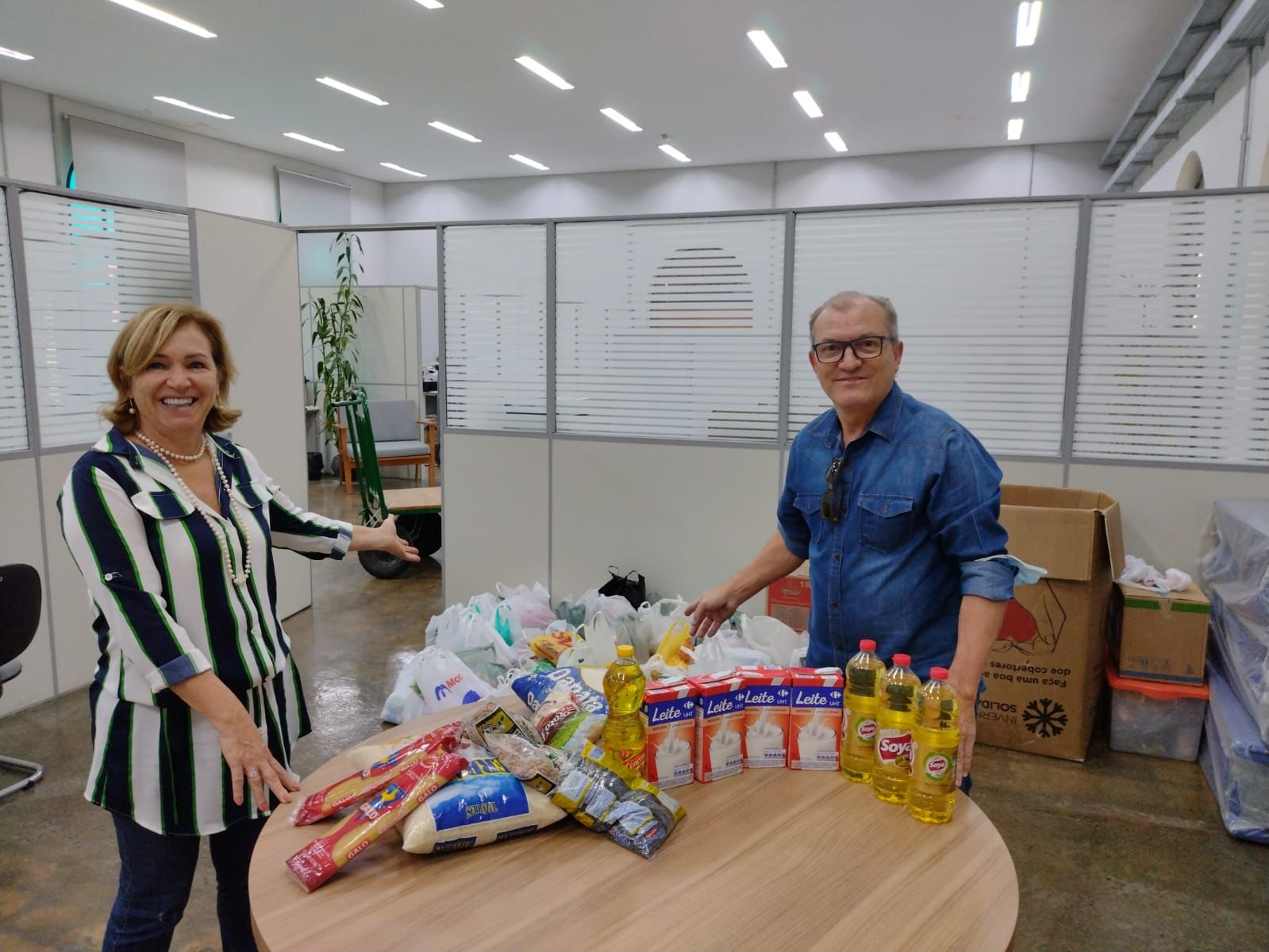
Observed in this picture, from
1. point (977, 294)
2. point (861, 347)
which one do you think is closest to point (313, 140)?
point (977, 294)

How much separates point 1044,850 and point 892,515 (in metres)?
1.61

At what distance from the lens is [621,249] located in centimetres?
383

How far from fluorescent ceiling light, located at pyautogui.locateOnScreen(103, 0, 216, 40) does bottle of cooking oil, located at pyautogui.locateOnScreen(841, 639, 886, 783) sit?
262 inches

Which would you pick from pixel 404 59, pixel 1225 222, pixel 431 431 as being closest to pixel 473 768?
pixel 1225 222

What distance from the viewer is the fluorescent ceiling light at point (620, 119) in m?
8.05

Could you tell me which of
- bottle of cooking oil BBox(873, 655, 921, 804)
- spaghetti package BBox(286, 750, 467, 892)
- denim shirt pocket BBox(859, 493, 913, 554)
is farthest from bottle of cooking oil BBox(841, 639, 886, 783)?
spaghetti package BBox(286, 750, 467, 892)

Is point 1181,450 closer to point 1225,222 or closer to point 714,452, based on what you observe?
point 1225,222

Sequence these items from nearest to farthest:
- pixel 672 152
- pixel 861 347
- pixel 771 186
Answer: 1. pixel 861 347
2. pixel 672 152
3. pixel 771 186

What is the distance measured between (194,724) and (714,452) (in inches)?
106

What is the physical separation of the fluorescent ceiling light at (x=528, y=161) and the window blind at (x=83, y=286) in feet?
A: 22.8

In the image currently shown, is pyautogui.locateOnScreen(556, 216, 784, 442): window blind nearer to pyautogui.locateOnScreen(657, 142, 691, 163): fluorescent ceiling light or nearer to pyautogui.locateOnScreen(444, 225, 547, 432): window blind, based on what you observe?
pyautogui.locateOnScreen(444, 225, 547, 432): window blind

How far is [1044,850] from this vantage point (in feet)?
8.09

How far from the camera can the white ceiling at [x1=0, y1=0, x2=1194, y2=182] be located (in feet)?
18.4

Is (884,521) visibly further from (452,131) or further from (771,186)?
(771,186)
